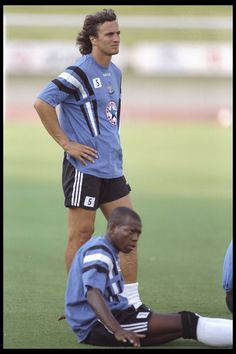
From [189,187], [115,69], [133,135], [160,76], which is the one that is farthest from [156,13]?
[115,69]

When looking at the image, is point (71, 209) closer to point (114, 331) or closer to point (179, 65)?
point (114, 331)

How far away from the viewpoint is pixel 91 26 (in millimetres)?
7855

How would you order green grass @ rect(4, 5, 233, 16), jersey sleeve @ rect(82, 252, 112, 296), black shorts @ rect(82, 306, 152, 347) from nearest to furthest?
jersey sleeve @ rect(82, 252, 112, 296)
black shorts @ rect(82, 306, 152, 347)
green grass @ rect(4, 5, 233, 16)

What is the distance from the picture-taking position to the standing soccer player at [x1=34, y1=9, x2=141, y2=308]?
300 inches

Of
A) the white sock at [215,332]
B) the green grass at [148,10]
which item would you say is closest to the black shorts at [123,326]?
the white sock at [215,332]

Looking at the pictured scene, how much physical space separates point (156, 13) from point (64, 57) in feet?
24.5

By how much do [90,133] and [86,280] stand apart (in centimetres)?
168

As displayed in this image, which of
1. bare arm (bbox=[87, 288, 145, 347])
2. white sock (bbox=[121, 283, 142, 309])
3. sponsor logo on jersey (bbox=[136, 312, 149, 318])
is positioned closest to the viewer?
bare arm (bbox=[87, 288, 145, 347])

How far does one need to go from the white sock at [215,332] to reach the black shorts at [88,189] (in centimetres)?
159

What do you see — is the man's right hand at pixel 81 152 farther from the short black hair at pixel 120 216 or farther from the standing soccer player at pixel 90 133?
the short black hair at pixel 120 216

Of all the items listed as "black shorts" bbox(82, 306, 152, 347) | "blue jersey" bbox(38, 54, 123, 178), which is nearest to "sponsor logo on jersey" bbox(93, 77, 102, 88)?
"blue jersey" bbox(38, 54, 123, 178)

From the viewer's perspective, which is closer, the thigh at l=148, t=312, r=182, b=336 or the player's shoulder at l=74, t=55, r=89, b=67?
the thigh at l=148, t=312, r=182, b=336

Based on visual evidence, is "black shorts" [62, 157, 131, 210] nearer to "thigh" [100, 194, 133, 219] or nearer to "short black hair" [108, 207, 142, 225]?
"thigh" [100, 194, 133, 219]

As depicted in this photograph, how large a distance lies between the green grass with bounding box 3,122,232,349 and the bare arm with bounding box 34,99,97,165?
123 centimetres
